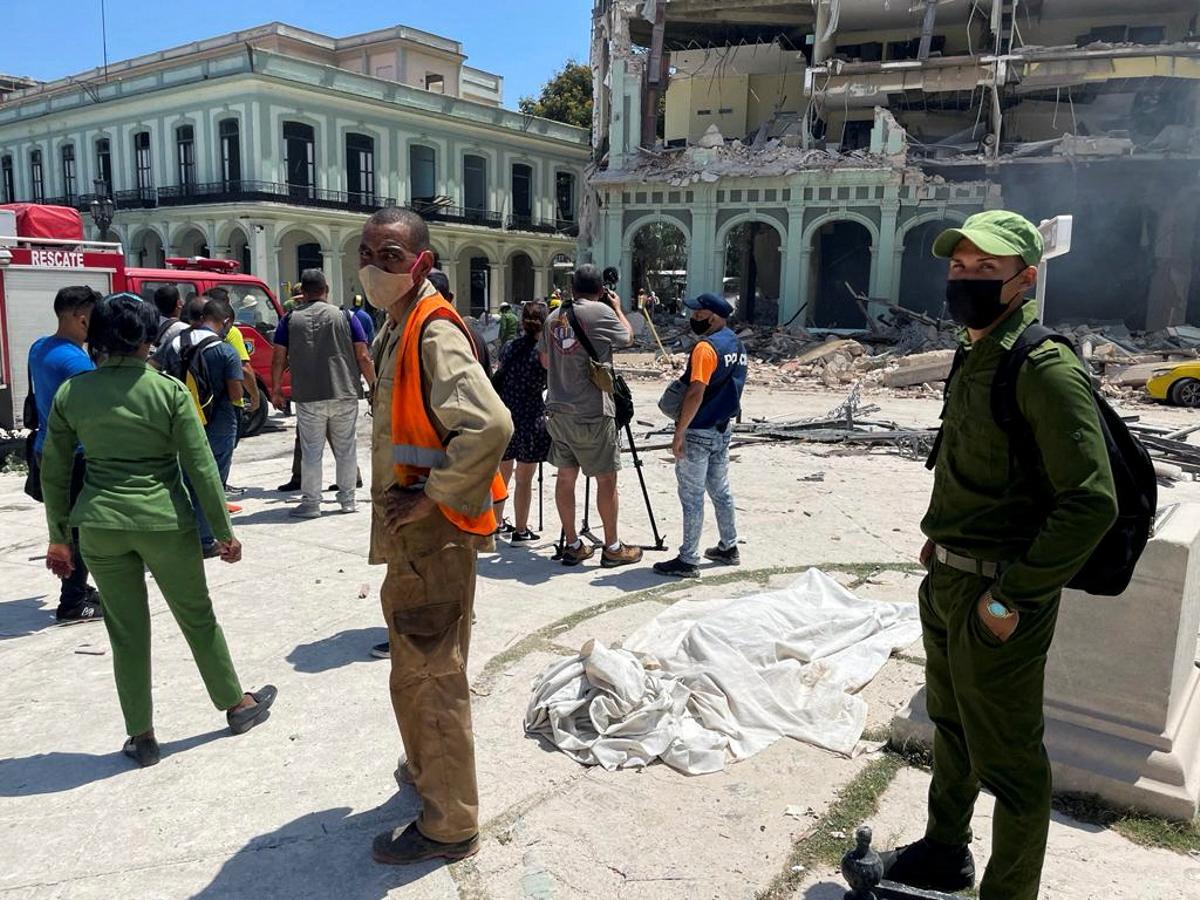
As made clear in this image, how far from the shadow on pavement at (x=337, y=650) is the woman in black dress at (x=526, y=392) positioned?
5.10 ft

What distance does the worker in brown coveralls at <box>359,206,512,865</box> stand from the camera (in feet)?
8.29

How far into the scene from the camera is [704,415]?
545 cm

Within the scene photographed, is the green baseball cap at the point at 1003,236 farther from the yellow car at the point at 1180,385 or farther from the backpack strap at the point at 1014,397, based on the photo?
the yellow car at the point at 1180,385

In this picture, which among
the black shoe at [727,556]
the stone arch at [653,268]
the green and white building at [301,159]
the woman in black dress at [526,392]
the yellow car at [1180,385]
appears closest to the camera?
the black shoe at [727,556]

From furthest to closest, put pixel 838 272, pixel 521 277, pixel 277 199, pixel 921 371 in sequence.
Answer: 1. pixel 521 277
2. pixel 277 199
3. pixel 838 272
4. pixel 921 371

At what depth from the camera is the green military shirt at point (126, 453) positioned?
A: 10.8ft

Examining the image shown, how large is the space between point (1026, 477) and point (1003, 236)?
630 millimetres

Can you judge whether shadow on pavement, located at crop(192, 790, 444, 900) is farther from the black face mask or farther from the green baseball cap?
the green baseball cap

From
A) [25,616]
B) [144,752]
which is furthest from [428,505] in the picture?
[25,616]

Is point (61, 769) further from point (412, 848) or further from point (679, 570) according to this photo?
point (679, 570)

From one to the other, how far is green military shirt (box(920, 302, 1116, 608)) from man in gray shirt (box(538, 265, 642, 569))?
3.18 m

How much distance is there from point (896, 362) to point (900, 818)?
17902 millimetres

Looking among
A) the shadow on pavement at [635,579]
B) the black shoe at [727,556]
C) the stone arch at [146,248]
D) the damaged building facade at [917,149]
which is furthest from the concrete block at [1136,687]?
the stone arch at [146,248]


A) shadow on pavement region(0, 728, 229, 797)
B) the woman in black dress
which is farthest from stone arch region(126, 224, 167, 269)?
shadow on pavement region(0, 728, 229, 797)
